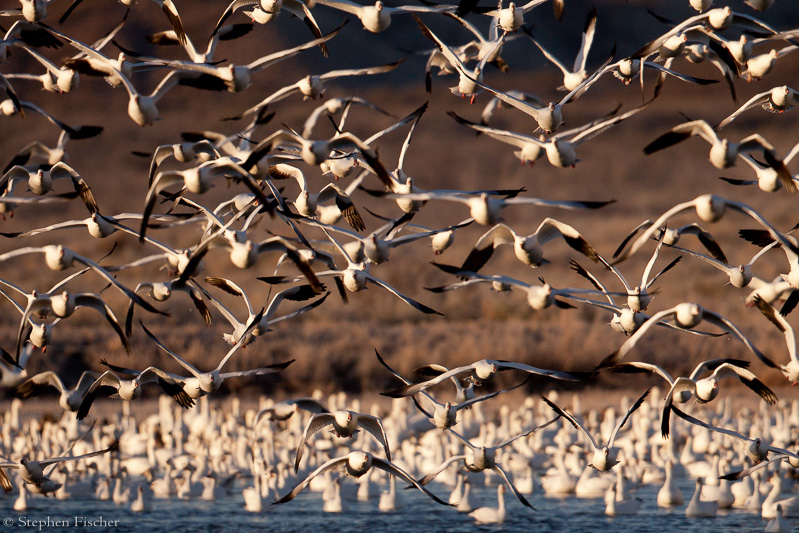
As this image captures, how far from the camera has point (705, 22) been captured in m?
10.1

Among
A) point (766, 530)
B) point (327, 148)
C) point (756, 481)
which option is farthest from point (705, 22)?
point (756, 481)

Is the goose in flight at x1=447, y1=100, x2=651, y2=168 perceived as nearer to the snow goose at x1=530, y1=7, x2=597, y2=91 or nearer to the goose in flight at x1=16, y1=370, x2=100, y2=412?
the snow goose at x1=530, y1=7, x2=597, y2=91

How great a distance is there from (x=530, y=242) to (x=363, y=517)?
7.21 meters

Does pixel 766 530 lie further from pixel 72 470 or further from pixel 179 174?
pixel 72 470

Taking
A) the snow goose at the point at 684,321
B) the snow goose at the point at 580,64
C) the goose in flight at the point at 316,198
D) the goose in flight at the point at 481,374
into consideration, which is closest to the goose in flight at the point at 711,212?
the snow goose at the point at 684,321

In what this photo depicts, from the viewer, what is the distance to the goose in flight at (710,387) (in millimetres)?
10673

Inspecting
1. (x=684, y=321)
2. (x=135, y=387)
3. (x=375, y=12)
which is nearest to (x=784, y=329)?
(x=684, y=321)

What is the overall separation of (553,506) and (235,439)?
6902 millimetres

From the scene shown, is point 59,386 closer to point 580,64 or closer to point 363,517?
point 363,517

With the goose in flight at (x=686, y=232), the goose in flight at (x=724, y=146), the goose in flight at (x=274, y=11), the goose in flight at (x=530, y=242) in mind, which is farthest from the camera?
the goose in flight at (x=686, y=232)

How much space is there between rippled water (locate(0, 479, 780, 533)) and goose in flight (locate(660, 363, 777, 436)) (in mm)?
4308

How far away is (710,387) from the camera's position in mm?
10719

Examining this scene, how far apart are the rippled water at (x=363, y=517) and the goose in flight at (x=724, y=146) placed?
662cm

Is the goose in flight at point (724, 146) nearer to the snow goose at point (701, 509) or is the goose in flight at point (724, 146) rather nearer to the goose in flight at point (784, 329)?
the goose in flight at point (784, 329)
